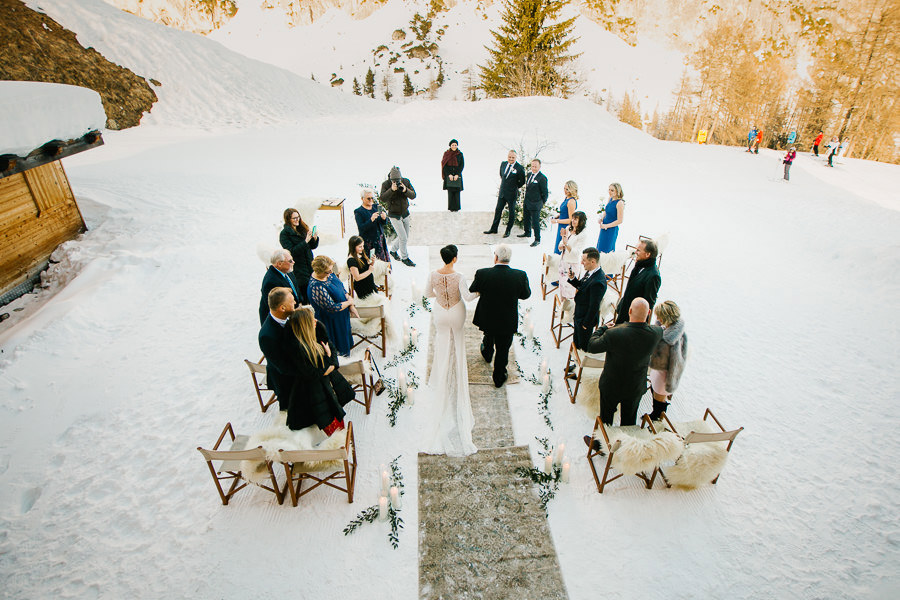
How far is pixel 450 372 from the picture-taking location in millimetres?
4668

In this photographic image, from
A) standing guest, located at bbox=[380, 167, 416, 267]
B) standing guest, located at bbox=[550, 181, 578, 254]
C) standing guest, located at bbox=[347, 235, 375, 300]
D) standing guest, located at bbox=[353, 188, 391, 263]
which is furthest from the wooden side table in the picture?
standing guest, located at bbox=[550, 181, 578, 254]

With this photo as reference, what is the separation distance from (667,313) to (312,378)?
339 centimetres

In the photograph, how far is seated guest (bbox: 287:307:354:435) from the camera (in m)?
3.52

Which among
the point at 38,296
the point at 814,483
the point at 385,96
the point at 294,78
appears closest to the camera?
the point at 814,483

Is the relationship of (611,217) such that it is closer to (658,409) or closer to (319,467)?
(658,409)

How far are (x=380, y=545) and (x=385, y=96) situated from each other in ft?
185

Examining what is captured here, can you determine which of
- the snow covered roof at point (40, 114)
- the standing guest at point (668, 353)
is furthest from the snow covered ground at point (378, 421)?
the snow covered roof at point (40, 114)

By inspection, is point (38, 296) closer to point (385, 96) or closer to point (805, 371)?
point (805, 371)

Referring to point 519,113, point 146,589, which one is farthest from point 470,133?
point 146,589

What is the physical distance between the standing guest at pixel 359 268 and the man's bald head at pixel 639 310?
344 centimetres

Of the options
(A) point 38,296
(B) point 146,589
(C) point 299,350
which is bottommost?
(B) point 146,589

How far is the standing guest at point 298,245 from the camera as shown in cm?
Result: 574

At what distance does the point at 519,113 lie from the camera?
64.1 feet

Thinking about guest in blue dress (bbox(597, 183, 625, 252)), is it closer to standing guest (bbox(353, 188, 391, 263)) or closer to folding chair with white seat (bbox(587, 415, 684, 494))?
standing guest (bbox(353, 188, 391, 263))
